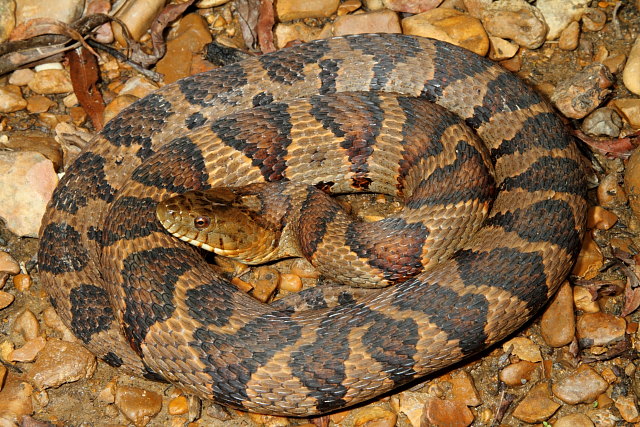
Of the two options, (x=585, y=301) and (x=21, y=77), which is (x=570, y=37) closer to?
(x=585, y=301)

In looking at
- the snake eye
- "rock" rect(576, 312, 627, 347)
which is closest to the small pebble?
the snake eye

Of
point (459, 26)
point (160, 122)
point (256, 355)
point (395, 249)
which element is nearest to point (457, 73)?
point (459, 26)

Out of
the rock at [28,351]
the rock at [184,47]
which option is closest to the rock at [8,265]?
the rock at [28,351]

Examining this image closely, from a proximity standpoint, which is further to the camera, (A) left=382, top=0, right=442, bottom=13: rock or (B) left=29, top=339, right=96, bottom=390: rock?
(A) left=382, top=0, right=442, bottom=13: rock

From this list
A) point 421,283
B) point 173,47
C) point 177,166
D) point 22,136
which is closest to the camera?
point 421,283

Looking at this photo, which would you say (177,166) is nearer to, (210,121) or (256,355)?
(210,121)

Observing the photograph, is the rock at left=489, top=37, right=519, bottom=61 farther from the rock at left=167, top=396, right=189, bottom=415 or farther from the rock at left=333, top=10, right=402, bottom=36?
the rock at left=167, top=396, right=189, bottom=415
